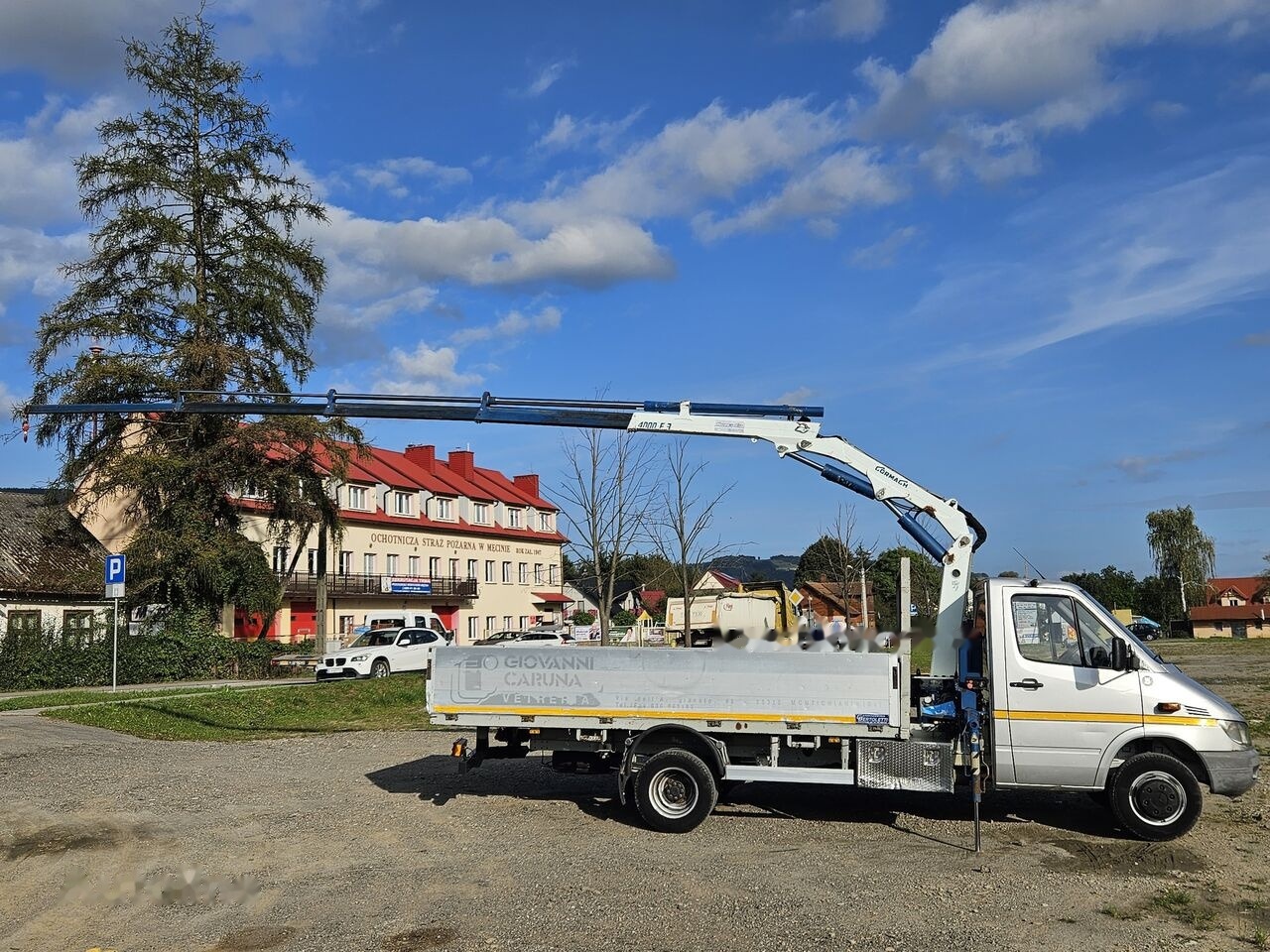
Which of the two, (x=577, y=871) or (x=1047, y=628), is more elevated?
(x=1047, y=628)

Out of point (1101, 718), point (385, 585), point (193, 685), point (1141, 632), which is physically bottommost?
point (193, 685)

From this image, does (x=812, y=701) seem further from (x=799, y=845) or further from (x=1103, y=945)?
(x=1103, y=945)

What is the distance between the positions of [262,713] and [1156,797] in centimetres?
1755

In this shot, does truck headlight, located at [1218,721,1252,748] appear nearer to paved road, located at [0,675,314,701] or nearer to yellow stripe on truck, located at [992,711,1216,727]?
yellow stripe on truck, located at [992,711,1216,727]

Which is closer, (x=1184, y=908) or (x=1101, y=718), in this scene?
(x=1184, y=908)

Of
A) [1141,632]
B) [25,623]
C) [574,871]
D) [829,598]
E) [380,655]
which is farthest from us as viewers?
[1141,632]

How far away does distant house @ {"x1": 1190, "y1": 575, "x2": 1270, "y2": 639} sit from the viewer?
282ft

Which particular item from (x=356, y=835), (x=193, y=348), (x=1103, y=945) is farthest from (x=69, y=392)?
(x=1103, y=945)

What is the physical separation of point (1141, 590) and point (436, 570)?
6486 centimetres

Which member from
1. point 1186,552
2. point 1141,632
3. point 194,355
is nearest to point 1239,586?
point 1186,552

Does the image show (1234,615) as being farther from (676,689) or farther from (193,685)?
(676,689)

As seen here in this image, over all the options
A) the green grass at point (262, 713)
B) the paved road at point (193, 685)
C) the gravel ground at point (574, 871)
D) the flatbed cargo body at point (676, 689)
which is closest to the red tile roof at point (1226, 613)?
the paved road at point (193, 685)

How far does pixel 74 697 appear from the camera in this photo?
2486 centimetres

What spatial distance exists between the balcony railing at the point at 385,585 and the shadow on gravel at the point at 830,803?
3724 centimetres
